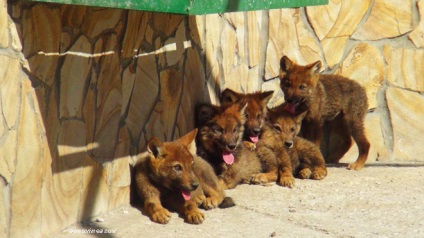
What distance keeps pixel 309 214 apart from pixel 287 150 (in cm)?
167

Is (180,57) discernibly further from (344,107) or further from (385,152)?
(385,152)

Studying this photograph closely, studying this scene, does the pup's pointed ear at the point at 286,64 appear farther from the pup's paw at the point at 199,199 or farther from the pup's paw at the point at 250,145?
the pup's paw at the point at 199,199

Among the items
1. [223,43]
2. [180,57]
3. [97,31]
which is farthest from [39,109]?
[223,43]

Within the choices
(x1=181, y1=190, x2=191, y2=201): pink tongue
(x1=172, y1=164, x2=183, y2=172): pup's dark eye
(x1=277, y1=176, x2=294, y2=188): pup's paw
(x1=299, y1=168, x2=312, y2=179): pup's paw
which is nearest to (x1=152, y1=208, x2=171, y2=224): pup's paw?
(x1=181, y1=190, x2=191, y2=201): pink tongue

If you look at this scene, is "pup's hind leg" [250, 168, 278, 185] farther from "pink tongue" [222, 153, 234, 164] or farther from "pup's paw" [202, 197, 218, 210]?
"pup's paw" [202, 197, 218, 210]

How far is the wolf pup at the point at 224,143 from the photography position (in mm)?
9195

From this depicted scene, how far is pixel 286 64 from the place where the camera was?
10.2 m

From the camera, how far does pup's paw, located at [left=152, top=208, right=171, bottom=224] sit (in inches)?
305

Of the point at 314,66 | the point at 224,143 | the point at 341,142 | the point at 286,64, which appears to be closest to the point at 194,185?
the point at 224,143

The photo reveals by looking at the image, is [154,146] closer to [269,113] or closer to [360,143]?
[269,113]

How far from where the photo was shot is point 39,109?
6.87 meters

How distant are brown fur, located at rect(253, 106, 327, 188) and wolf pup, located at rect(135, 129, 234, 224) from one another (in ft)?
4.72

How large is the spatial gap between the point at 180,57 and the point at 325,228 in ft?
7.63

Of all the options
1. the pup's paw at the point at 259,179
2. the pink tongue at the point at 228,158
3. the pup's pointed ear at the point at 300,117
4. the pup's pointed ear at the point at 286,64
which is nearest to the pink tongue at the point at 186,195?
the pink tongue at the point at 228,158
